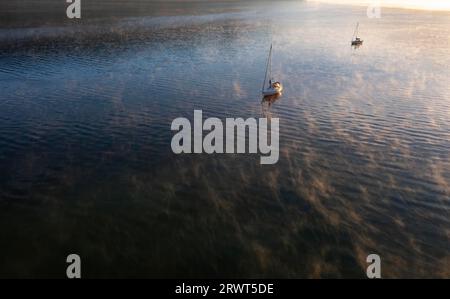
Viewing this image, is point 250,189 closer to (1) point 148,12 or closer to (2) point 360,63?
(2) point 360,63

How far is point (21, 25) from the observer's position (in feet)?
358

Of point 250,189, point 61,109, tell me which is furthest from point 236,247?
point 61,109

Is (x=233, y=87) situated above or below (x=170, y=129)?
above

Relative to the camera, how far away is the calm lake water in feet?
73.8

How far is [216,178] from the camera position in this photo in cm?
3111

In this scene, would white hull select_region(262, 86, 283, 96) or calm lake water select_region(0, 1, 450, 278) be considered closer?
calm lake water select_region(0, 1, 450, 278)

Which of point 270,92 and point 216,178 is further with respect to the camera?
point 270,92

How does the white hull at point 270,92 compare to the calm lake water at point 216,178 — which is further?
the white hull at point 270,92

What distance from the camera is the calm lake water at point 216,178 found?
73.8 ft

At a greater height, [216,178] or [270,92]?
[270,92]

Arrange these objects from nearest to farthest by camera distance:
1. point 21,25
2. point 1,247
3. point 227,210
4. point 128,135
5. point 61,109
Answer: point 1,247 → point 227,210 → point 128,135 → point 61,109 → point 21,25

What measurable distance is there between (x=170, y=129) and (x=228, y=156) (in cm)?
935

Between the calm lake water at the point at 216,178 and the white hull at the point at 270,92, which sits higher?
the white hull at the point at 270,92

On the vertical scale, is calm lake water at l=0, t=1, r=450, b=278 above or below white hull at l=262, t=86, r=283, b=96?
below
